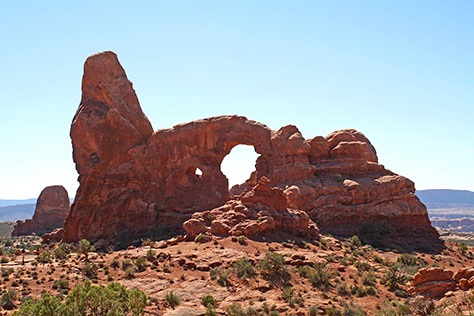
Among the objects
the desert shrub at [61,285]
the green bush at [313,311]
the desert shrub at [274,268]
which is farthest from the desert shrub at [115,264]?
the green bush at [313,311]

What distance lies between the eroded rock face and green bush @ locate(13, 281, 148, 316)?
24.9 meters

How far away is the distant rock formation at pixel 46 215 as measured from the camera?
65.2 m

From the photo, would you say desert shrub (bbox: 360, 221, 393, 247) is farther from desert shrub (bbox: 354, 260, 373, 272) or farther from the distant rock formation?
the distant rock formation

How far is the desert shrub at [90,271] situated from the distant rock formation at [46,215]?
146ft

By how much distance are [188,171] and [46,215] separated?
3254 centimetres

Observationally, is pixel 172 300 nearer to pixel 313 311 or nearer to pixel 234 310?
pixel 234 310

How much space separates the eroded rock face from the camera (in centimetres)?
4019

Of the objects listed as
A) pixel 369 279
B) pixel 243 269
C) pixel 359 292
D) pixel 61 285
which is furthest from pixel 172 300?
pixel 369 279

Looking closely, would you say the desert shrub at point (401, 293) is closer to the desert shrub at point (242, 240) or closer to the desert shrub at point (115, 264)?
the desert shrub at point (242, 240)

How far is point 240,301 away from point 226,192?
80.4 feet

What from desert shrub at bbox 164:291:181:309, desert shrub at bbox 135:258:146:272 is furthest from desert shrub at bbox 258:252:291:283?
desert shrub at bbox 135:258:146:272

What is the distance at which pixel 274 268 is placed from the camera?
24.0 metres

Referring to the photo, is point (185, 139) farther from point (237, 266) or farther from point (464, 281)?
point (464, 281)

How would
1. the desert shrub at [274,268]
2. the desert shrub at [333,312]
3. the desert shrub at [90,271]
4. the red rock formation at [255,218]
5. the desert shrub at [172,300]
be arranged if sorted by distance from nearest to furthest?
the desert shrub at [333,312] < the desert shrub at [172,300] < the desert shrub at [274,268] < the desert shrub at [90,271] < the red rock formation at [255,218]
